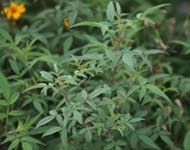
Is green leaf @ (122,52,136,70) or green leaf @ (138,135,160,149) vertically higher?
green leaf @ (122,52,136,70)

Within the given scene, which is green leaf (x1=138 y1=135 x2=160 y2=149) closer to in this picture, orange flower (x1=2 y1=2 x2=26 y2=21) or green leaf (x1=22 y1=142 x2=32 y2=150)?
green leaf (x1=22 y1=142 x2=32 y2=150)

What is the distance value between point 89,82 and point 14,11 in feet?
2.29

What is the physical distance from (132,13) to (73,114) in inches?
43.6

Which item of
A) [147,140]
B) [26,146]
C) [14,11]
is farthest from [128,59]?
[14,11]

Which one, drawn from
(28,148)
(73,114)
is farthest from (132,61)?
(28,148)

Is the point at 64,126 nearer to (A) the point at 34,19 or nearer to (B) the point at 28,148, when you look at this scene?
(B) the point at 28,148

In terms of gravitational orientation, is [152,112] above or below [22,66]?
below

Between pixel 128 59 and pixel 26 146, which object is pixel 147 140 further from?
pixel 26 146

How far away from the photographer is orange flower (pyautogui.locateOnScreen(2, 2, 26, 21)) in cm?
226

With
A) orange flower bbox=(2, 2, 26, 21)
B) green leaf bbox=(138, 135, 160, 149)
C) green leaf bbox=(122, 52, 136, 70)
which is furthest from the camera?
orange flower bbox=(2, 2, 26, 21)

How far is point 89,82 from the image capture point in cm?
186

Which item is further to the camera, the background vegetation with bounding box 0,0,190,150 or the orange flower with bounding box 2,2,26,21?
the orange flower with bounding box 2,2,26,21

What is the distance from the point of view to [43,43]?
2242 mm

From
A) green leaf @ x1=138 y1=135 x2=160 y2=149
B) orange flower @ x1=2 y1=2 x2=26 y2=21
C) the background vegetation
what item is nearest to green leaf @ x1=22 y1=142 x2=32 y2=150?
the background vegetation
